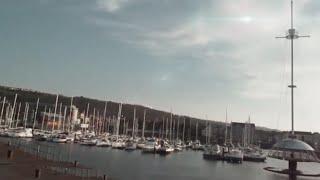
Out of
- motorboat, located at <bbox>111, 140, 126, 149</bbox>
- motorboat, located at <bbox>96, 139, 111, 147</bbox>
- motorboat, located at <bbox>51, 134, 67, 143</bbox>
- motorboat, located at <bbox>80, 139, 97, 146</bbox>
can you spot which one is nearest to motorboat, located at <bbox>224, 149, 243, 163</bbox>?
motorboat, located at <bbox>111, 140, 126, 149</bbox>

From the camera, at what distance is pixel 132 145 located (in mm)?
159250

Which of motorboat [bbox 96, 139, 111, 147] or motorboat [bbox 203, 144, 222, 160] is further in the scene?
motorboat [bbox 96, 139, 111, 147]

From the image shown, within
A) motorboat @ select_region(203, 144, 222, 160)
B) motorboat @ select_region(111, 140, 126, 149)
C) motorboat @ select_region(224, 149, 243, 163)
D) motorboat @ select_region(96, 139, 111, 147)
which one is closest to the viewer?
motorboat @ select_region(224, 149, 243, 163)

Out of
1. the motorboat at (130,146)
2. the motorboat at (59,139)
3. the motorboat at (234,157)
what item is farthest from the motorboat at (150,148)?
the motorboat at (59,139)

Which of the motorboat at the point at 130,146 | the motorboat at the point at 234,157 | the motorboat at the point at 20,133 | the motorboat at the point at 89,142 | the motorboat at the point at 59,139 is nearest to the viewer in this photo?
A: the motorboat at the point at 234,157

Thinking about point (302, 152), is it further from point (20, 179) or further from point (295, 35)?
point (20, 179)

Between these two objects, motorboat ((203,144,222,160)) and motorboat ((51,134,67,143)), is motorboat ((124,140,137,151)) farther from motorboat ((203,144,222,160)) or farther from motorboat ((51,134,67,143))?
motorboat ((203,144,222,160))

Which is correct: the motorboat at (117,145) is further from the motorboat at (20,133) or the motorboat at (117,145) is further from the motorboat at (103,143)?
the motorboat at (20,133)

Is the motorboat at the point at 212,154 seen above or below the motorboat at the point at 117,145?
below

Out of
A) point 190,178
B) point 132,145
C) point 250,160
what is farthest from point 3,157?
point 250,160

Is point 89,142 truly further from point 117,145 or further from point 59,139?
point 117,145

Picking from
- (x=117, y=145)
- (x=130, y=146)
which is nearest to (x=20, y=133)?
(x=117, y=145)

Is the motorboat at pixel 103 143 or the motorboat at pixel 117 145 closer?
the motorboat at pixel 117 145

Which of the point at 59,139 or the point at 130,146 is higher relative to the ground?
the point at 59,139
